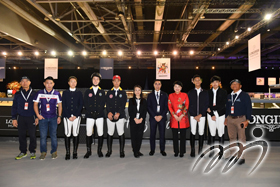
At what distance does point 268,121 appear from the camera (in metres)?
5.20

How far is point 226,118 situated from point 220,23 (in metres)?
5.79

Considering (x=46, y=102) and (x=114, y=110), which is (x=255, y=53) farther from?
(x=46, y=102)

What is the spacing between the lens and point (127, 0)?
19.8 ft

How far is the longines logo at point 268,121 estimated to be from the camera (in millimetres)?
5180

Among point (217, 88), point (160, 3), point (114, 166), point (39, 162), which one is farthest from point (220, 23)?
point (39, 162)

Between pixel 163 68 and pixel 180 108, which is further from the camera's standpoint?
pixel 163 68

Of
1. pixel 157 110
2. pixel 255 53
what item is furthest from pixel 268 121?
pixel 157 110

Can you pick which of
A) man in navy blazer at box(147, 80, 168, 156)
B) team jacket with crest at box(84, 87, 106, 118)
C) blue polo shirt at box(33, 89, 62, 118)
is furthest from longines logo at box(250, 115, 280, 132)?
blue polo shirt at box(33, 89, 62, 118)

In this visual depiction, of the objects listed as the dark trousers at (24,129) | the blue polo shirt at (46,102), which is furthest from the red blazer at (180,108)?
the dark trousers at (24,129)

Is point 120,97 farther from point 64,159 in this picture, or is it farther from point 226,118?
point 226,118

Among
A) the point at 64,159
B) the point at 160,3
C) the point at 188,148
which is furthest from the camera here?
the point at 160,3

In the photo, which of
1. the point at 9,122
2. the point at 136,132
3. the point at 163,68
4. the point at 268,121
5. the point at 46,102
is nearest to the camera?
the point at 46,102

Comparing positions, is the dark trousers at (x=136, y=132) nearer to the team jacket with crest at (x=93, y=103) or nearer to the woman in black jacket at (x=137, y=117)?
the woman in black jacket at (x=137, y=117)

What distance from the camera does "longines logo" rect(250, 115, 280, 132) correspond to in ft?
17.0
